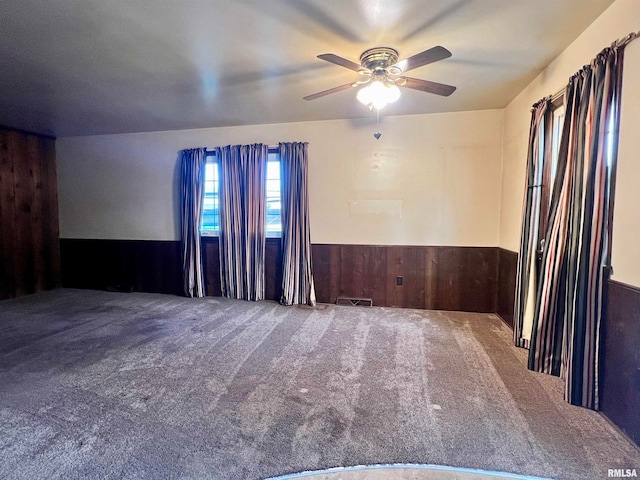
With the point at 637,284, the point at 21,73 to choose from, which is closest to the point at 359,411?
the point at 637,284

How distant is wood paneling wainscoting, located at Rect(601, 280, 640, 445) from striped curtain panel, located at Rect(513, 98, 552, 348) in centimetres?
90

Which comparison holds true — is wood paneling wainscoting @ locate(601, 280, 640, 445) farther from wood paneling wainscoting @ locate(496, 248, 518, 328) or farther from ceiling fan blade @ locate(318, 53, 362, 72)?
ceiling fan blade @ locate(318, 53, 362, 72)

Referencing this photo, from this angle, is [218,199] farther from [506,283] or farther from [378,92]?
[506,283]

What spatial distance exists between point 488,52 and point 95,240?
5.86 meters

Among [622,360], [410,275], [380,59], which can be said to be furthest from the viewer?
[410,275]

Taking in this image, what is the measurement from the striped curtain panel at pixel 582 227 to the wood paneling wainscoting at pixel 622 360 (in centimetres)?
5

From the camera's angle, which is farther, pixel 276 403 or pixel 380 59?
pixel 380 59

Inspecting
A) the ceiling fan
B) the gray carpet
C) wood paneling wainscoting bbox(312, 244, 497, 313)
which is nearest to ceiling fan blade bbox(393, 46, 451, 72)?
the ceiling fan

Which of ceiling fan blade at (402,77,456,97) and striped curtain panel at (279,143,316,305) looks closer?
ceiling fan blade at (402,77,456,97)

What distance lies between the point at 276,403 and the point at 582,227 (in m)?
2.22

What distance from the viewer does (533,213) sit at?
278 cm

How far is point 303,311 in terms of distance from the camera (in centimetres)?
406

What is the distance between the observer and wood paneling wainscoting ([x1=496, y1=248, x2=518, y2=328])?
3.41 metres

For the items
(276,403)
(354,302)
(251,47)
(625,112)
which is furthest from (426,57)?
(354,302)
